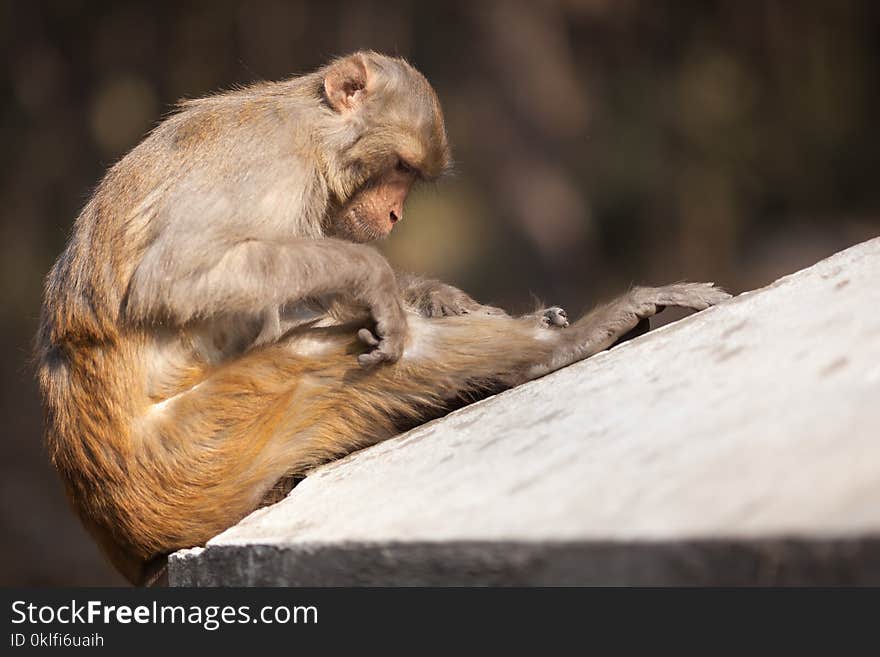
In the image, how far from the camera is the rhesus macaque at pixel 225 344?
4.70 meters

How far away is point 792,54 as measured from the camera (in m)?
14.6

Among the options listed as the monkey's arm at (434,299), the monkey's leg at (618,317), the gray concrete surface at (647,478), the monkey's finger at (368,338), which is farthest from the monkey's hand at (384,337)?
the monkey's arm at (434,299)

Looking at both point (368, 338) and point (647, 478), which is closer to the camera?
point (647, 478)

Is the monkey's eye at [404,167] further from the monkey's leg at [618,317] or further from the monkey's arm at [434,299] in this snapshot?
the monkey's leg at [618,317]

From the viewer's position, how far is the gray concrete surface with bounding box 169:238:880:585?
2469mm

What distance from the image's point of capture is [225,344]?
5117 millimetres

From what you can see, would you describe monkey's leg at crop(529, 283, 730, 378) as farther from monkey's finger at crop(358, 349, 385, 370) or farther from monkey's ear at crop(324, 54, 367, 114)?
monkey's ear at crop(324, 54, 367, 114)

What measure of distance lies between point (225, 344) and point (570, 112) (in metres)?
10.6

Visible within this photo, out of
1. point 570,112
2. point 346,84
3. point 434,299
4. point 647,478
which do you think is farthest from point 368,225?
point 570,112

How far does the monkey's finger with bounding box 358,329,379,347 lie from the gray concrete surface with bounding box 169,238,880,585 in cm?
40

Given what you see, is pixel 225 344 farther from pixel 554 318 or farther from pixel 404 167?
pixel 554 318

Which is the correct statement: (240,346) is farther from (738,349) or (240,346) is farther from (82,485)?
(738,349)

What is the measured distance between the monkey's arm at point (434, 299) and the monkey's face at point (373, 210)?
30 centimetres

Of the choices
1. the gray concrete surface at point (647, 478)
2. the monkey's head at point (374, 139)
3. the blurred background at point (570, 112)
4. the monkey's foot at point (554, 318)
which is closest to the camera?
the gray concrete surface at point (647, 478)
